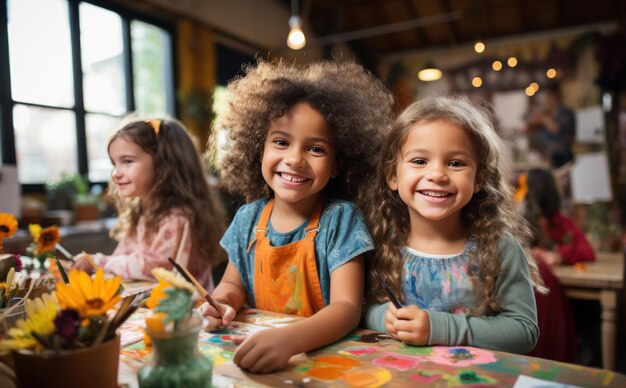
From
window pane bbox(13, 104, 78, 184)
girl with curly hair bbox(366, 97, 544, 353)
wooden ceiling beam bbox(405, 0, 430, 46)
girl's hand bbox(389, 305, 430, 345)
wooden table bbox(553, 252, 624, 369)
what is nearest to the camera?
girl's hand bbox(389, 305, 430, 345)

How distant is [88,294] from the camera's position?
2.15 feet

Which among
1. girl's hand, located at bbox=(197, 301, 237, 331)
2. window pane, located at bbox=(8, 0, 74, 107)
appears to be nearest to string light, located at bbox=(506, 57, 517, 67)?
window pane, located at bbox=(8, 0, 74, 107)

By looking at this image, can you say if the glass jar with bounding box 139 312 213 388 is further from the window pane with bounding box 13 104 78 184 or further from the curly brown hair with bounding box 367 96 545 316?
the window pane with bounding box 13 104 78 184

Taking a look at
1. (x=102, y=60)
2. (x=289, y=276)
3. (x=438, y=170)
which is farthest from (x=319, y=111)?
(x=102, y=60)

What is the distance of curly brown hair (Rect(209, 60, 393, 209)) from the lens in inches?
49.6

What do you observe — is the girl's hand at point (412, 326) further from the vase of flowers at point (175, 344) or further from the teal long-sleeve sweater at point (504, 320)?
the vase of flowers at point (175, 344)

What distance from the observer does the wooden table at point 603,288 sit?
2.35m

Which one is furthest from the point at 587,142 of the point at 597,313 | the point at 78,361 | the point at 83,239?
the point at 78,361

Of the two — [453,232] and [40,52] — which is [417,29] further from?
[453,232]

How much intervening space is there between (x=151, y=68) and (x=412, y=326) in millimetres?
5559

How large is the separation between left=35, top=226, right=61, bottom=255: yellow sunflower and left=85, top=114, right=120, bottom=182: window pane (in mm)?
3513

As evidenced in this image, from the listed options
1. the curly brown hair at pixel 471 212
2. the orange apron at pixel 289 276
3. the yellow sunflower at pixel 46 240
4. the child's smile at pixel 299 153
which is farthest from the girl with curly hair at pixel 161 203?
the curly brown hair at pixel 471 212

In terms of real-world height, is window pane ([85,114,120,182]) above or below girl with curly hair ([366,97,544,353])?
above

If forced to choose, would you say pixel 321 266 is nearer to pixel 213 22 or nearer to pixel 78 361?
pixel 78 361
